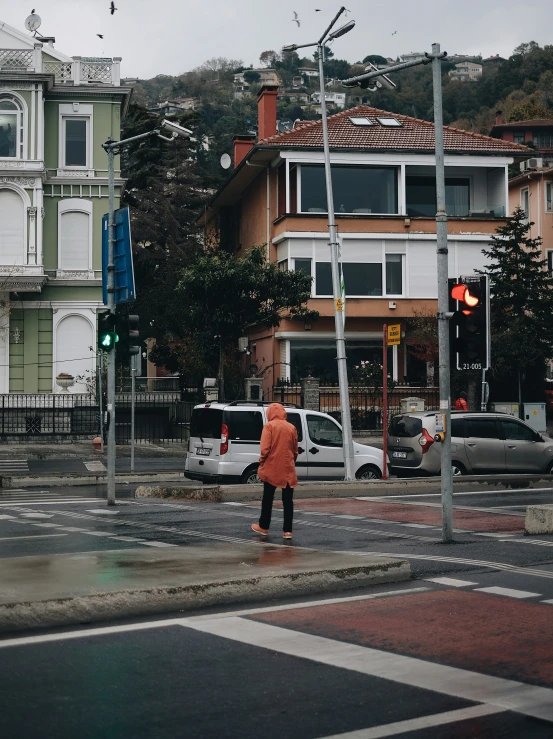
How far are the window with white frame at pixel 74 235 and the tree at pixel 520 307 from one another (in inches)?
636

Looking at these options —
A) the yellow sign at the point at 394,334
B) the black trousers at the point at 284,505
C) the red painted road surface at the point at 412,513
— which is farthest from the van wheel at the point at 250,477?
the black trousers at the point at 284,505

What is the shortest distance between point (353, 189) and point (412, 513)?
28124mm

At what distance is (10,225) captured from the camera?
1682 inches

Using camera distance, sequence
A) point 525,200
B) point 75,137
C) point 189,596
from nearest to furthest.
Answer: point 189,596 < point 75,137 < point 525,200

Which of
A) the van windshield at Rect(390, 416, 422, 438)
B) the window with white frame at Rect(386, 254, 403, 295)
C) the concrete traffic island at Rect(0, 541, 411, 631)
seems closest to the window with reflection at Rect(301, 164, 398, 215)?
the window with white frame at Rect(386, 254, 403, 295)

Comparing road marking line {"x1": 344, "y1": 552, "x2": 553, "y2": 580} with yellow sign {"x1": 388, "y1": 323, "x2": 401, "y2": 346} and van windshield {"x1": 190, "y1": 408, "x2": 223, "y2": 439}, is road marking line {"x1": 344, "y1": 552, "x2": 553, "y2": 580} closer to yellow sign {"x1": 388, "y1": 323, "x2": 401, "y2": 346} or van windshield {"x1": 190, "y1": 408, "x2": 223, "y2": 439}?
van windshield {"x1": 190, "y1": 408, "x2": 223, "y2": 439}

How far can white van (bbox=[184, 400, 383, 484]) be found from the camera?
22.4m

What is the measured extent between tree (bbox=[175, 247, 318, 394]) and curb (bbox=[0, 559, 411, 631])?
27.3 meters

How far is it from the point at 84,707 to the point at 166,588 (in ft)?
9.94

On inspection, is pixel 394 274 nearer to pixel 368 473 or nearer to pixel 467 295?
pixel 368 473

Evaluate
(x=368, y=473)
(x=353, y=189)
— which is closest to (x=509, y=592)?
(x=368, y=473)

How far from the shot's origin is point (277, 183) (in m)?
45.8

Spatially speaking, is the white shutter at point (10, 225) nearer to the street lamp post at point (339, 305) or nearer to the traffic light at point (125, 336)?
the street lamp post at point (339, 305)

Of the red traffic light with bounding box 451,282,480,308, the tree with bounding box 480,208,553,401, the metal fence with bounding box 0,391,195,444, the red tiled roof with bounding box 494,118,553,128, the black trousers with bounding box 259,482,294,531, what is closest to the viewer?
the red traffic light with bounding box 451,282,480,308
